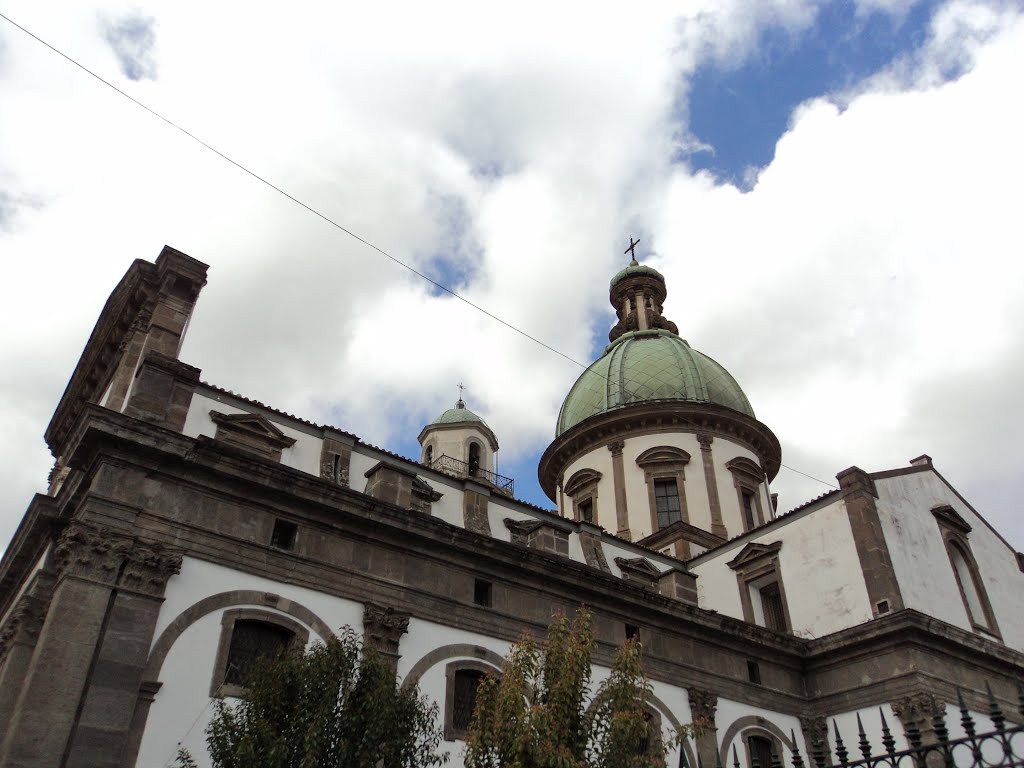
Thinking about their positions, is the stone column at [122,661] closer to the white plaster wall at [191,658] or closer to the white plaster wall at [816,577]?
the white plaster wall at [191,658]

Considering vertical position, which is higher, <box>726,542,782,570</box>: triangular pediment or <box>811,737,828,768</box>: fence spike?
<box>726,542,782,570</box>: triangular pediment

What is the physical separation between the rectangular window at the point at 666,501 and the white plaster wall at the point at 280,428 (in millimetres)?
16080

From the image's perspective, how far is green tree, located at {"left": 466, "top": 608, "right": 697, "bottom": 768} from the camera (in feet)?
32.1

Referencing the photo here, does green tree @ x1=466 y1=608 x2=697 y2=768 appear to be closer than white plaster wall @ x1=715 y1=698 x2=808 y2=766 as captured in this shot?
Yes

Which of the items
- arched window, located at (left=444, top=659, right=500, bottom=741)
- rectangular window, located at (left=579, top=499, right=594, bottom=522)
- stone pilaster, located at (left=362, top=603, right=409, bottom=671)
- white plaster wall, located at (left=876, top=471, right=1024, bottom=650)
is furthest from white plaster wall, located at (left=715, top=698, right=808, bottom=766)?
rectangular window, located at (left=579, top=499, right=594, bottom=522)

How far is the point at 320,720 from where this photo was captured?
11180mm

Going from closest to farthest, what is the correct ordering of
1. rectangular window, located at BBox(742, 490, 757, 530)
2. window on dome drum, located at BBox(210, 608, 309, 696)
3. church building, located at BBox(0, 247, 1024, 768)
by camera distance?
1. church building, located at BBox(0, 247, 1024, 768)
2. window on dome drum, located at BBox(210, 608, 309, 696)
3. rectangular window, located at BBox(742, 490, 757, 530)

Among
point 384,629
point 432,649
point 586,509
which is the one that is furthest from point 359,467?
point 586,509

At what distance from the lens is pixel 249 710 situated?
38.4ft

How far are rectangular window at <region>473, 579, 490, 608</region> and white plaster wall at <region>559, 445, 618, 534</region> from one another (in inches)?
572

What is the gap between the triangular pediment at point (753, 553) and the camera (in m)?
27.7

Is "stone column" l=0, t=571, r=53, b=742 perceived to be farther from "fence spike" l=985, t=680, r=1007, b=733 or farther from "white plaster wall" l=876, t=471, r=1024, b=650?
"white plaster wall" l=876, t=471, r=1024, b=650

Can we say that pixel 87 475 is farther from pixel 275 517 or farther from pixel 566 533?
pixel 566 533

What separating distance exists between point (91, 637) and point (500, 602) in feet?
28.9
